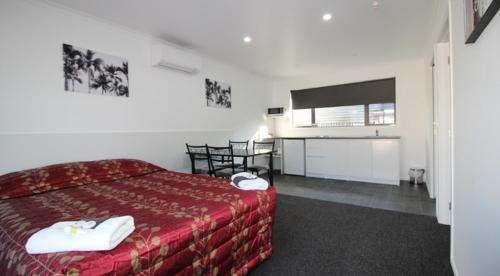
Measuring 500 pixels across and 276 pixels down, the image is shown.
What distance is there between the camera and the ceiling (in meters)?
2.61

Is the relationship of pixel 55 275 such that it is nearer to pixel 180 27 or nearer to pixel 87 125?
pixel 87 125

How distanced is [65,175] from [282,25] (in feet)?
9.58

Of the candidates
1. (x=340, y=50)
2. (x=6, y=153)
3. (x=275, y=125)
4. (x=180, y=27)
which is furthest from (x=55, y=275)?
(x=275, y=125)

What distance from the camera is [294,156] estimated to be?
18.2 ft

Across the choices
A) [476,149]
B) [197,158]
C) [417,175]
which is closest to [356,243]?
[476,149]

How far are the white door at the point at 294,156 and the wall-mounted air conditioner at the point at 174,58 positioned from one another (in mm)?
2729

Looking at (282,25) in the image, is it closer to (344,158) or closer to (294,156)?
(344,158)

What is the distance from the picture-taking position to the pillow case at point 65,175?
1980mm

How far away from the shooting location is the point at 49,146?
98.7 inches

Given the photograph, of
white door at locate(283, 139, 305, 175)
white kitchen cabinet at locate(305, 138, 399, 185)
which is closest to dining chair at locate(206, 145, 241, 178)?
white door at locate(283, 139, 305, 175)

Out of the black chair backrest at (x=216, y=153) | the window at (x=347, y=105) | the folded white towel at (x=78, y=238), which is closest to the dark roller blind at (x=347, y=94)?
the window at (x=347, y=105)

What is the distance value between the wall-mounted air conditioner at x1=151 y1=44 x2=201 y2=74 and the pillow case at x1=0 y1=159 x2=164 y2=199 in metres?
1.49

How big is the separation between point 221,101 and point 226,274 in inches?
140

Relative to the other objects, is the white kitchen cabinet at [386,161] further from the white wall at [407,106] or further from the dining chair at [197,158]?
the dining chair at [197,158]
